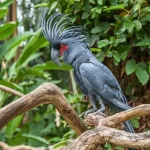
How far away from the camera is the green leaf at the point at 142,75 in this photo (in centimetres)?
164

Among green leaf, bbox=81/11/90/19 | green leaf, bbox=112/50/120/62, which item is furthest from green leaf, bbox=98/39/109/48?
green leaf, bbox=81/11/90/19

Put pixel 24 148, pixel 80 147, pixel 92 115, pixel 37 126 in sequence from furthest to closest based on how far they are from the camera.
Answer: pixel 37 126 → pixel 24 148 → pixel 92 115 → pixel 80 147

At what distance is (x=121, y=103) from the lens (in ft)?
4.82

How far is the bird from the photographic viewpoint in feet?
4.81

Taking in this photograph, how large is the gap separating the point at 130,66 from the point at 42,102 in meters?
0.50

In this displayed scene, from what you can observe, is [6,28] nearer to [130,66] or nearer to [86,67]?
[130,66]

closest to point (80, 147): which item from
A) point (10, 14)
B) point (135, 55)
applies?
point (135, 55)

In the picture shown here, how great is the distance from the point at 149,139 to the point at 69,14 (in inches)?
31.8

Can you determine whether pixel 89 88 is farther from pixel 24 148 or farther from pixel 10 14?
pixel 10 14

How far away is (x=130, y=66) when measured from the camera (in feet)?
5.49

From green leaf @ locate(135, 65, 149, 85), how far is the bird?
0.56 ft

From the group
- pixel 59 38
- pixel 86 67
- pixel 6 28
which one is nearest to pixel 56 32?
pixel 59 38

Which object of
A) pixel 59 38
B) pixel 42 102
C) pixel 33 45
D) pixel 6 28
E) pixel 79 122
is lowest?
pixel 33 45

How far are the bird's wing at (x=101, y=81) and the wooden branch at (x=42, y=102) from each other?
0.14 meters
